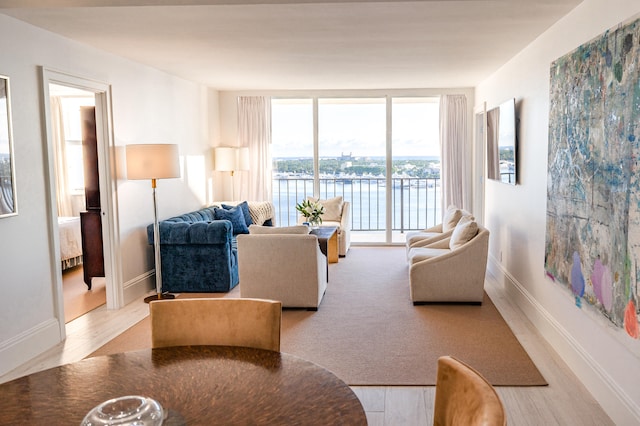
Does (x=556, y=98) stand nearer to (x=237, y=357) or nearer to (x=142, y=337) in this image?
(x=237, y=357)

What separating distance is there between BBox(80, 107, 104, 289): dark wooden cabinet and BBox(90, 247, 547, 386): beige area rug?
1.06 m

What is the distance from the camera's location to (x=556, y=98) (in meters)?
3.91

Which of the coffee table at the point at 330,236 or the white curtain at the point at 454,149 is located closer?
the coffee table at the point at 330,236

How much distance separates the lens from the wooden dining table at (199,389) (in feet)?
4.47

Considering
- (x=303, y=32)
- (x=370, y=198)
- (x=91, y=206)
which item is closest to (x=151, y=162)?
(x=91, y=206)

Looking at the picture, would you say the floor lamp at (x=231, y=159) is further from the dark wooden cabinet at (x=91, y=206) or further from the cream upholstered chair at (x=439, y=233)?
the cream upholstered chair at (x=439, y=233)

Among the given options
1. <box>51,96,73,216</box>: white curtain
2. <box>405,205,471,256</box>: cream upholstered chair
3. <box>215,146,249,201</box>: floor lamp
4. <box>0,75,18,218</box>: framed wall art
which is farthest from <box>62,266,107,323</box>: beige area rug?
<box>405,205,471,256</box>: cream upholstered chair

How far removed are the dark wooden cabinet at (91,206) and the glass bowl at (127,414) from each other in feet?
14.9

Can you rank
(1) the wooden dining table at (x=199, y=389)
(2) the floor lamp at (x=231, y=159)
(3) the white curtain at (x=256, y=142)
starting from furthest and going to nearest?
(3) the white curtain at (x=256, y=142), (2) the floor lamp at (x=231, y=159), (1) the wooden dining table at (x=199, y=389)

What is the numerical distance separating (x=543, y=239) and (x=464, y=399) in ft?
10.8

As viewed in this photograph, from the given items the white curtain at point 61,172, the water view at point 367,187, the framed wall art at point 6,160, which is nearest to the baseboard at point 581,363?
the framed wall art at point 6,160

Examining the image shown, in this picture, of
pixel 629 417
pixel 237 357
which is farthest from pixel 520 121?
pixel 237 357

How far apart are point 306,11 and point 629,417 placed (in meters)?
3.06

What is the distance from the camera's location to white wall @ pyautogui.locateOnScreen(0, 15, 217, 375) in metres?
3.75
